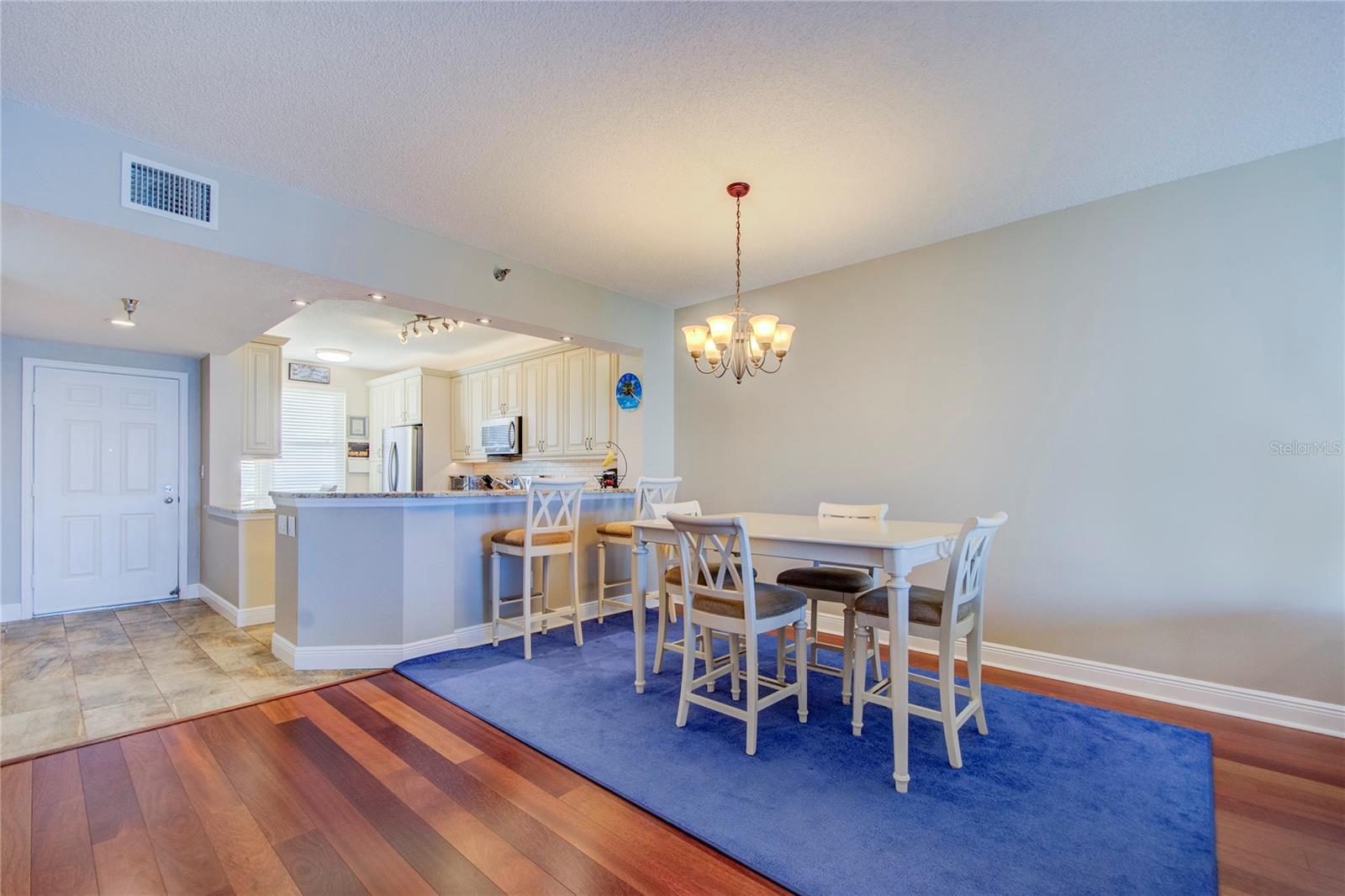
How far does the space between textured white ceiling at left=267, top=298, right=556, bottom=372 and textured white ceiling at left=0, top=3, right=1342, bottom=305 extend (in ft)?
6.67

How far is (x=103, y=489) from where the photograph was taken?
15.5ft

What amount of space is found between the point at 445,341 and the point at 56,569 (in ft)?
11.4

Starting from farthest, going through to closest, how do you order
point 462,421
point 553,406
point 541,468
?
point 462,421
point 541,468
point 553,406

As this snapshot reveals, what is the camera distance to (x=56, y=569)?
4.54 meters

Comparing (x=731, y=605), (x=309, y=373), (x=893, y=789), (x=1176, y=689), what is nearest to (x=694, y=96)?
(x=731, y=605)

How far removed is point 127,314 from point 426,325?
1.92 meters

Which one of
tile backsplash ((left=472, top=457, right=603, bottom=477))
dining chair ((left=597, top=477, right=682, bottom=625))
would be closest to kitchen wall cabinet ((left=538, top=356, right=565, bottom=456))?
tile backsplash ((left=472, top=457, right=603, bottom=477))

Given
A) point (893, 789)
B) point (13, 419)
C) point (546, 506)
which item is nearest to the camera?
point (893, 789)

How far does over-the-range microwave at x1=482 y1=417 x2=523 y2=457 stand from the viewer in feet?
20.1

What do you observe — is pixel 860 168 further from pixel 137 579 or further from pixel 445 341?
pixel 137 579

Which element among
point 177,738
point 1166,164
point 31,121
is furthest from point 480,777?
point 1166,164

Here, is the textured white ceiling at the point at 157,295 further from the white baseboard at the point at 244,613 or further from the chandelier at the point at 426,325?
the white baseboard at the point at 244,613

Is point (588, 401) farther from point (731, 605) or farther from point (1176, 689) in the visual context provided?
point (1176, 689)

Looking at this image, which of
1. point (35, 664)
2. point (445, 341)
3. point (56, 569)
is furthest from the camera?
point (445, 341)
